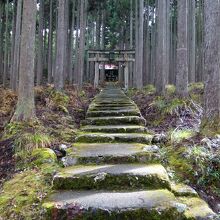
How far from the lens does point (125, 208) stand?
11.9 feet

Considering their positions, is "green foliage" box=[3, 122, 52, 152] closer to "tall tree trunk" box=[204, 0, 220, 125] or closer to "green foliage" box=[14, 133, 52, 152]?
"green foliage" box=[14, 133, 52, 152]

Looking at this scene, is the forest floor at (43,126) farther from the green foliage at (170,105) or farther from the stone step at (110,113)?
the green foliage at (170,105)

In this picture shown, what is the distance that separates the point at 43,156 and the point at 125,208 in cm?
230

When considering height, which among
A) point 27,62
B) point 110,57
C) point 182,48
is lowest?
point 27,62

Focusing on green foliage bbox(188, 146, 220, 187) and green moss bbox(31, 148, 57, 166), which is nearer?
green foliage bbox(188, 146, 220, 187)

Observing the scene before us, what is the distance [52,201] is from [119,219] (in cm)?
85

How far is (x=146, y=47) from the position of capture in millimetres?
25531

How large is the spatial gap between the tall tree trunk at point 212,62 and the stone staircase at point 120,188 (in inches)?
49.5

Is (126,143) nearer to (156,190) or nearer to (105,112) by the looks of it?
(156,190)

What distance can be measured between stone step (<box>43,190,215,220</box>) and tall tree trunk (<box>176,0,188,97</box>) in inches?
237

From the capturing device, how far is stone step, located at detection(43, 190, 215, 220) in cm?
360

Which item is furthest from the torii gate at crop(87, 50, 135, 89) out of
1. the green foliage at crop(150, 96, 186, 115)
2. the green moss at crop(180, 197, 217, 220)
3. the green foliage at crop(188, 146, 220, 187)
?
the green moss at crop(180, 197, 217, 220)

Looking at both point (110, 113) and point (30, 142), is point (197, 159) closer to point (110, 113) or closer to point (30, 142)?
point (30, 142)

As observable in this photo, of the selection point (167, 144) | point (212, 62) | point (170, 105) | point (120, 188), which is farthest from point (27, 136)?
point (170, 105)
